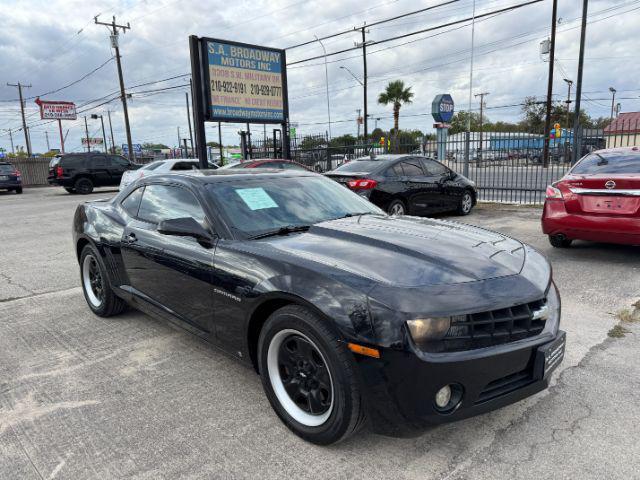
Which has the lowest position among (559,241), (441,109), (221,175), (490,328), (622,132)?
(559,241)

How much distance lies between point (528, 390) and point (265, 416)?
57.5 inches

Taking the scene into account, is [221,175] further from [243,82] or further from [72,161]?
[72,161]

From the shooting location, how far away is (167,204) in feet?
12.3

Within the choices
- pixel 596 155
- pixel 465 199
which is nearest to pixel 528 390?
pixel 596 155

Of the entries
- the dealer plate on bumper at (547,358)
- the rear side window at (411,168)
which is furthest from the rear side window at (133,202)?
the rear side window at (411,168)

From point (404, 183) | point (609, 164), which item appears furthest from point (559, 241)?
point (404, 183)

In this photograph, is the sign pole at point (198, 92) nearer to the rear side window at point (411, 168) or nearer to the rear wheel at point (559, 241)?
the rear side window at point (411, 168)

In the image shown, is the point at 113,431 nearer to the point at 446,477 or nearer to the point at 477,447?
the point at 446,477

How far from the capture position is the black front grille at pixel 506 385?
2262 millimetres

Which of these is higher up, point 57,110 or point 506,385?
point 57,110

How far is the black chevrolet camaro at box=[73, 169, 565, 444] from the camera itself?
85.1 inches

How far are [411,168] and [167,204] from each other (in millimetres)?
6772

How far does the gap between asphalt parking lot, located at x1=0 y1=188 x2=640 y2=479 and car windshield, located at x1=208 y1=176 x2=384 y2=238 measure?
1.08m

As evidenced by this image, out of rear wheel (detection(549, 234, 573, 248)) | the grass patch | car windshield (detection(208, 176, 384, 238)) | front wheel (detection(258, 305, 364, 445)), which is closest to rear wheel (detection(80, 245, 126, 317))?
car windshield (detection(208, 176, 384, 238))
